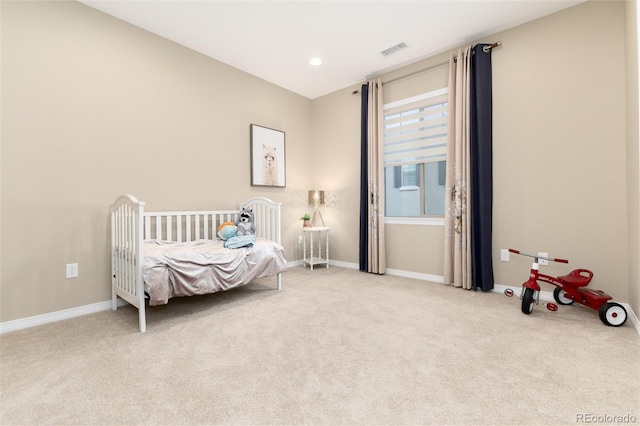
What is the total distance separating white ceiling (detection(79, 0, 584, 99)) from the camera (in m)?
2.31

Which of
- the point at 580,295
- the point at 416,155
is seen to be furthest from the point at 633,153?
the point at 416,155

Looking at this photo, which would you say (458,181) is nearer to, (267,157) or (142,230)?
(267,157)

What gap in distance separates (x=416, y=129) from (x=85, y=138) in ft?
10.2

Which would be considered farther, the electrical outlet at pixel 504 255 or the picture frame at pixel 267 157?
the picture frame at pixel 267 157

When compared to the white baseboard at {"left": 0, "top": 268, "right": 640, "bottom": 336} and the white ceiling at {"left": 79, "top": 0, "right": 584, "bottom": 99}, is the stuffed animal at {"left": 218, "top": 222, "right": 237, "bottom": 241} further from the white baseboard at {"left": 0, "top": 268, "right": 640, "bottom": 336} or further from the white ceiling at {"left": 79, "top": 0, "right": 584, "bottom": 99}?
the white ceiling at {"left": 79, "top": 0, "right": 584, "bottom": 99}

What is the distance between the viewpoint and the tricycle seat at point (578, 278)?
208cm

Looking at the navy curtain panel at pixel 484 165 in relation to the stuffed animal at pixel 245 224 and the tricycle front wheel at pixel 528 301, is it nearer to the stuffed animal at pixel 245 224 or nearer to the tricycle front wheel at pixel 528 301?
the tricycle front wheel at pixel 528 301

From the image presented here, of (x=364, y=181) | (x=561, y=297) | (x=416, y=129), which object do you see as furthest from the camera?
(x=364, y=181)

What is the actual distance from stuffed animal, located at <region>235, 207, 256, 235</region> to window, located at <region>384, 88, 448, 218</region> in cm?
164

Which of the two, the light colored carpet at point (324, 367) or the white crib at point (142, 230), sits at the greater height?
the white crib at point (142, 230)

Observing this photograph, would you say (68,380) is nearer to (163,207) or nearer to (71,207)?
(71,207)

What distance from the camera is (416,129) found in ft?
10.8

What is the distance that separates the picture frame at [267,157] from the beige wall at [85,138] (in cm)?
42

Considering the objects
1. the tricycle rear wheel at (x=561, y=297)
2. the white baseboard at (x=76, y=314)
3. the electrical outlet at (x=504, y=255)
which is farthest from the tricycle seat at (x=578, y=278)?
the electrical outlet at (x=504, y=255)
